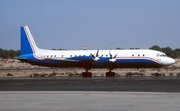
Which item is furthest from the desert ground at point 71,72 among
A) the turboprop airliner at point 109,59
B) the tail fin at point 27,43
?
the tail fin at point 27,43

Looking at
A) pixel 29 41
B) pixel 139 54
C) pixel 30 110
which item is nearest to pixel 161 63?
pixel 139 54

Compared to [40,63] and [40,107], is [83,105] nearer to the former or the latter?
[40,107]

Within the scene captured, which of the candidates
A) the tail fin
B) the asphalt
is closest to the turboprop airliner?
the tail fin

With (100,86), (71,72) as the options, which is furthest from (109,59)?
(100,86)

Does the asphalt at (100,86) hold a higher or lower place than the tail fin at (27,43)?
lower

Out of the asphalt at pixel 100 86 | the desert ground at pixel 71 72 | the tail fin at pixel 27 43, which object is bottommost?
the asphalt at pixel 100 86

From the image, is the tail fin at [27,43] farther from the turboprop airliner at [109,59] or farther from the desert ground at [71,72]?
the turboprop airliner at [109,59]

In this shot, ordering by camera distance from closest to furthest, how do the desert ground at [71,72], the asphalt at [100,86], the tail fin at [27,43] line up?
the asphalt at [100,86] → the desert ground at [71,72] → the tail fin at [27,43]

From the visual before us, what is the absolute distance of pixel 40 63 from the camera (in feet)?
219

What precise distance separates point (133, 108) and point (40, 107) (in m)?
3.84

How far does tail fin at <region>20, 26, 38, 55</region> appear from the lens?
6900 cm

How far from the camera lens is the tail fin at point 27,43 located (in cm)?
6900

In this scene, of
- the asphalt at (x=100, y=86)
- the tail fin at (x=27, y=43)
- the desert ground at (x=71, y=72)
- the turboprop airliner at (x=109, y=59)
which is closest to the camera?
the asphalt at (x=100, y=86)

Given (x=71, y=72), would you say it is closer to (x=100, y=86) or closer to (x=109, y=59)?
(x=109, y=59)
